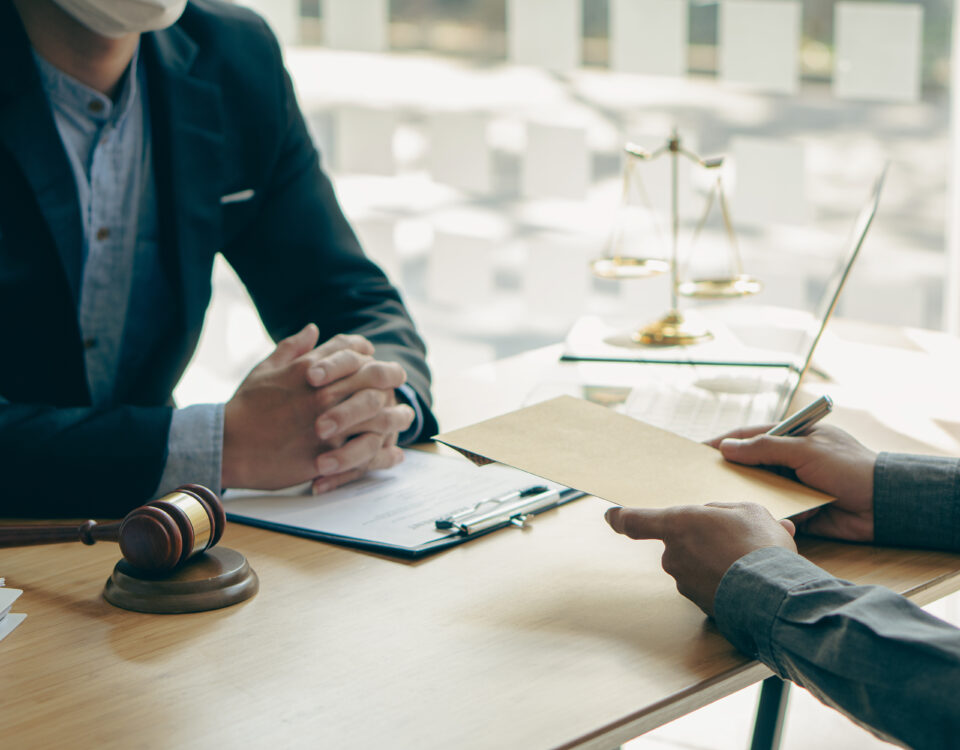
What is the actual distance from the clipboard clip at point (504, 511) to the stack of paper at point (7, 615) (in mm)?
357

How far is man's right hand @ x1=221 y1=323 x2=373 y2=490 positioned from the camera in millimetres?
1085

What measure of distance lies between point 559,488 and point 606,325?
75 centimetres

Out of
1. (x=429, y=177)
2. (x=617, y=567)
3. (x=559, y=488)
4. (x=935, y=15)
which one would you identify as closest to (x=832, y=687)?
(x=617, y=567)

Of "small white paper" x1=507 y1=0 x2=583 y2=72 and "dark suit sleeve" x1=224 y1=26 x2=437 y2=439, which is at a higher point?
"small white paper" x1=507 y1=0 x2=583 y2=72

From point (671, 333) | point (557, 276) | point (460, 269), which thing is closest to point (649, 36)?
point (557, 276)

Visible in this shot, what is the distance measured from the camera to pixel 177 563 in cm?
85

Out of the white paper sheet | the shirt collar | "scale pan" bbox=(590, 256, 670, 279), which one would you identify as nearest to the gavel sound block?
the white paper sheet

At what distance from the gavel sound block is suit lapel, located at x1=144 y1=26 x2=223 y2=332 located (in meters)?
0.60

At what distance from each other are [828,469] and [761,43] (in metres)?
2.00

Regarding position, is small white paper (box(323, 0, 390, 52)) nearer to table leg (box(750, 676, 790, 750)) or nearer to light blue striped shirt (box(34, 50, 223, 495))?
light blue striped shirt (box(34, 50, 223, 495))

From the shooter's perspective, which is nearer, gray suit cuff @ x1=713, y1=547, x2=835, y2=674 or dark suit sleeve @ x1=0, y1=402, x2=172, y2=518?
gray suit cuff @ x1=713, y1=547, x2=835, y2=674

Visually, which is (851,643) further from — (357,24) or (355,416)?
(357,24)

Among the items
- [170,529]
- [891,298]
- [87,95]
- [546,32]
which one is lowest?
[891,298]

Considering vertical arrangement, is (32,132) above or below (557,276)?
above
